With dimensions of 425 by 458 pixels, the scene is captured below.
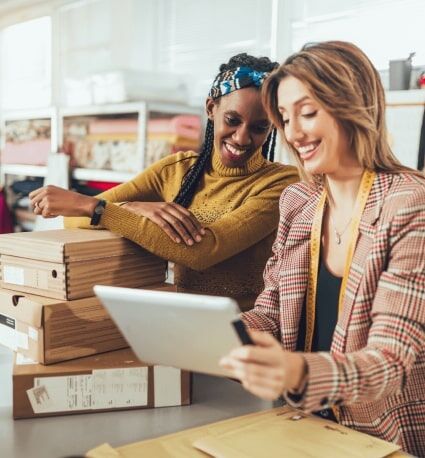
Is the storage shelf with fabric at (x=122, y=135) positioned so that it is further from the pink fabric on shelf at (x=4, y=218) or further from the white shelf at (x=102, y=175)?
the pink fabric on shelf at (x=4, y=218)

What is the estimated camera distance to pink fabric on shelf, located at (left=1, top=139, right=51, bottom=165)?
4094 millimetres

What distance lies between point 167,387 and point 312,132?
0.59 metres

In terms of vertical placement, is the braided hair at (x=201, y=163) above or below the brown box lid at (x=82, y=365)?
above

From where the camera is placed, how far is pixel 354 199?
1200 mm

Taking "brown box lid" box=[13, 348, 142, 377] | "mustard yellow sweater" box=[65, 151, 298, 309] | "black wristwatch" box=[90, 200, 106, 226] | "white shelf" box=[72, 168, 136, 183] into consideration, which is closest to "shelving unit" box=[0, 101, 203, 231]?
"white shelf" box=[72, 168, 136, 183]

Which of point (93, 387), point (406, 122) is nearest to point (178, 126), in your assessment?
point (406, 122)

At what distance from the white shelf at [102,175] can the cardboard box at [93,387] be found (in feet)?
6.81

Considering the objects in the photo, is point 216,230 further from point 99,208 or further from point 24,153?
point 24,153

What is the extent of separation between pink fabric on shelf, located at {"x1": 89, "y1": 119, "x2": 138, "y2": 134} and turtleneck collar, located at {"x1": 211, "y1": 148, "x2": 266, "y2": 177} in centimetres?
169

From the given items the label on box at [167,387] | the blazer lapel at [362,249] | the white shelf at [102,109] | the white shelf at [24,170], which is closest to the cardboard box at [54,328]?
the label on box at [167,387]

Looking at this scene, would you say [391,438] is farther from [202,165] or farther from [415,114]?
[415,114]

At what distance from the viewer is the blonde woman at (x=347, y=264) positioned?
935 mm

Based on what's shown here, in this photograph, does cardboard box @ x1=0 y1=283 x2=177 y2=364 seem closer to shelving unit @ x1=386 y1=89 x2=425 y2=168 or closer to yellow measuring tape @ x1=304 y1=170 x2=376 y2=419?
yellow measuring tape @ x1=304 y1=170 x2=376 y2=419

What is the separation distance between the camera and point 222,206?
1.67 metres
